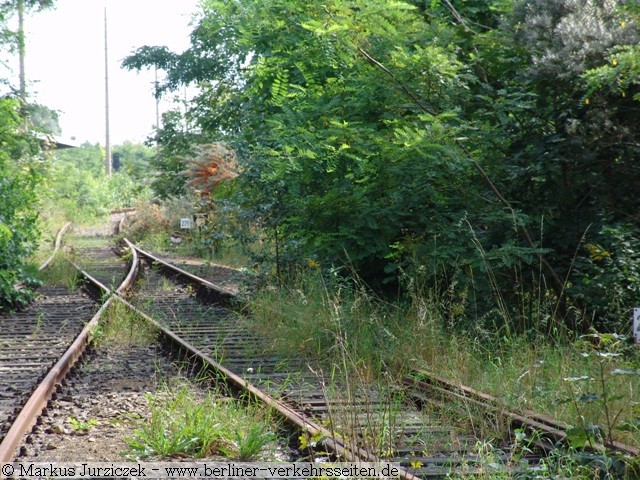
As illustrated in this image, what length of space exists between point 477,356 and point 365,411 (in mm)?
2029

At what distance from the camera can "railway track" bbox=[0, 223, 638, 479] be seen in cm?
500

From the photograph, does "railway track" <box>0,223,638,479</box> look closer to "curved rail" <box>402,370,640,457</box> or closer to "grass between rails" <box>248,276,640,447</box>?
"curved rail" <box>402,370,640,457</box>

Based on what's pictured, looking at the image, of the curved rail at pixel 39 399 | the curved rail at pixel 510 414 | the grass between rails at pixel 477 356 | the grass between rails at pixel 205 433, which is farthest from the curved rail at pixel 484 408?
the curved rail at pixel 39 399

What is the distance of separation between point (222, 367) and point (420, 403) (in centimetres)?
193

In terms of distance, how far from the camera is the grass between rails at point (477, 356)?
18.2ft

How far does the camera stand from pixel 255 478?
15.7 feet

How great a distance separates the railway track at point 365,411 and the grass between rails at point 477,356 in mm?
211

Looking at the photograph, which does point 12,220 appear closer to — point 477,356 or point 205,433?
point 477,356

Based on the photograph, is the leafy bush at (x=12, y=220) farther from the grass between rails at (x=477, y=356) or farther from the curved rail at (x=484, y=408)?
the curved rail at (x=484, y=408)

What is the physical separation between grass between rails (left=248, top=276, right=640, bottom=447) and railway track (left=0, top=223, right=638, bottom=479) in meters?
0.21

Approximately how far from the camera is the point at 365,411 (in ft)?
19.4

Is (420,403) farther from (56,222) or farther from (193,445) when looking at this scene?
(56,222)

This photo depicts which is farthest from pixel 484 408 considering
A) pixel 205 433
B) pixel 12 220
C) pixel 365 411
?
pixel 12 220

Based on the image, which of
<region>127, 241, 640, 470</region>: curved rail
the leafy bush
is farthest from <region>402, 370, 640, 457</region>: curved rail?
the leafy bush
